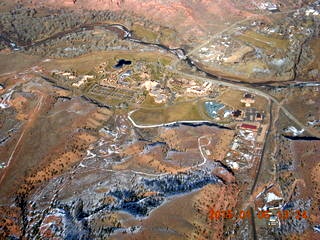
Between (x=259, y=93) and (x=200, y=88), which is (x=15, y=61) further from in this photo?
(x=259, y=93)

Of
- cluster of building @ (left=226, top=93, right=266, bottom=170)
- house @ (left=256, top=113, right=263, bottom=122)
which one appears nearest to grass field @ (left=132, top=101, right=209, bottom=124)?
cluster of building @ (left=226, top=93, right=266, bottom=170)

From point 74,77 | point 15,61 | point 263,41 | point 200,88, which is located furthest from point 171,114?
point 15,61

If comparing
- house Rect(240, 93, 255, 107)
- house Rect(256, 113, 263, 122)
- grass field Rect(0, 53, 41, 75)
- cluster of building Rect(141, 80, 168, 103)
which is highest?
house Rect(256, 113, 263, 122)

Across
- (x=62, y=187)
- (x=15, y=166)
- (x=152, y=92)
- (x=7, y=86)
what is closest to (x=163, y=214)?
(x=62, y=187)

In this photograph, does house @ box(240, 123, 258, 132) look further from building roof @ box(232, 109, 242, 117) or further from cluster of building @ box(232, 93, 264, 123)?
building roof @ box(232, 109, 242, 117)

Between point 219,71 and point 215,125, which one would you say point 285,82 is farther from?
point 215,125
